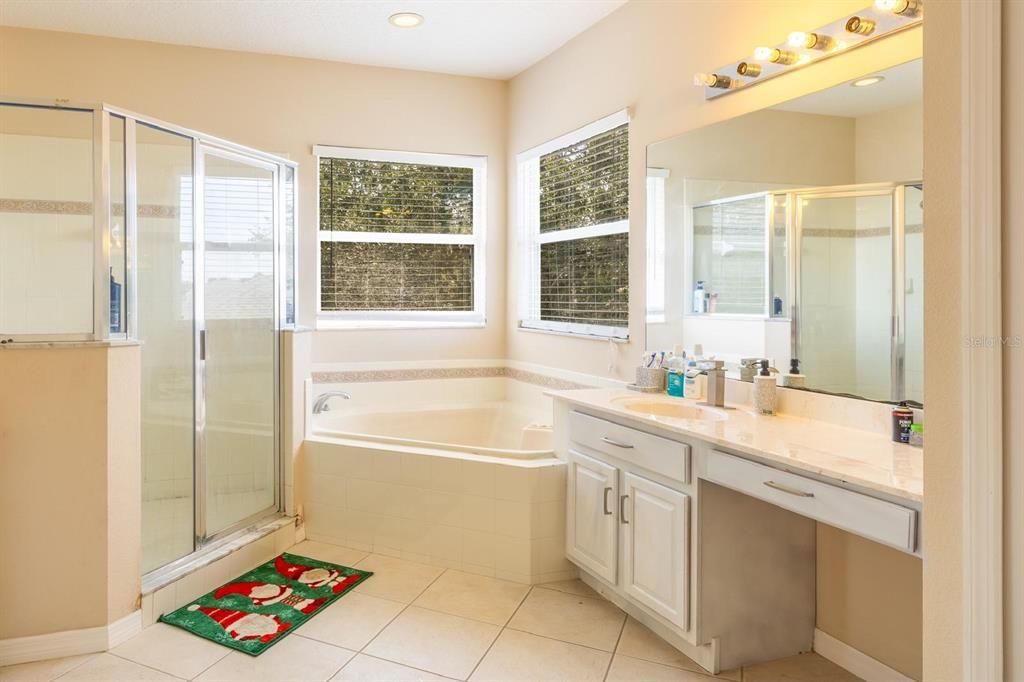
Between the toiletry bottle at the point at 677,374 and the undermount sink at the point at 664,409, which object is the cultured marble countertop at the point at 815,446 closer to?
the undermount sink at the point at 664,409

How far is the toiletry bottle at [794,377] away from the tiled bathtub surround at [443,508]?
1007 millimetres

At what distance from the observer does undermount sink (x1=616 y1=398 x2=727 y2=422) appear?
2551 mm

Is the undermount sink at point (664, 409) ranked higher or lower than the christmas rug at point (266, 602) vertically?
higher

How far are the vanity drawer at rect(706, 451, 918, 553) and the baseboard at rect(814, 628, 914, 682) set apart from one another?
0.76m

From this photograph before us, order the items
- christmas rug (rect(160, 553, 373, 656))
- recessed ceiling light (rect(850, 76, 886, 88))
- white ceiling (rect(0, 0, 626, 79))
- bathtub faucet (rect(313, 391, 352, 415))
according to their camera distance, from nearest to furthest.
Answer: recessed ceiling light (rect(850, 76, 886, 88))
christmas rug (rect(160, 553, 373, 656))
white ceiling (rect(0, 0, 626, 79))
bathtub faucet (rect(313, 391, 352, 415))

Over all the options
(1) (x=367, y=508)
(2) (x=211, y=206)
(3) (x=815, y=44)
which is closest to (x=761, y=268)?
(3) (x=815, y=44)

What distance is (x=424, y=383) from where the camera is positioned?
439cm

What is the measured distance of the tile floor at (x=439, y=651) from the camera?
2.21m

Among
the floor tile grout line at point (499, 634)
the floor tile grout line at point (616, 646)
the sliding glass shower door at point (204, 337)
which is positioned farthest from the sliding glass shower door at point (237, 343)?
the floor tile grout line at point (616, 646)

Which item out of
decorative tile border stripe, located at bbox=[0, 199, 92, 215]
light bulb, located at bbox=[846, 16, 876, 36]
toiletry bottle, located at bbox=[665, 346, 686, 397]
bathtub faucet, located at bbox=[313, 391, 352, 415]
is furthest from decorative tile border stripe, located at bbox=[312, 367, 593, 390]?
light bulb, located at bbox=[846, 16, 876, 36]

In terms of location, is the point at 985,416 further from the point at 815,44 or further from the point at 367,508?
the point at 367,508

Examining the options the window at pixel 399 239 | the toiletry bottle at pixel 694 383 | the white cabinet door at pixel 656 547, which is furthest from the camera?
the window at pixel 399 239

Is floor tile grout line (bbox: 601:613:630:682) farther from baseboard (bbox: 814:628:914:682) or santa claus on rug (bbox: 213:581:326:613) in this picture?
santa claus on rug (bbox: 213:581:326:613)

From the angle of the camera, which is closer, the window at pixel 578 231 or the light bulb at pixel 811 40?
the light bulb at pixel 811 40
